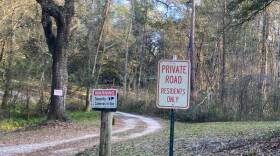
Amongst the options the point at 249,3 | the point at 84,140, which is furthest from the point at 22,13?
the point at 249,3

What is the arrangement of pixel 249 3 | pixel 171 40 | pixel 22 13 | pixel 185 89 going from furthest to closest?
pixel 171 40
pixel 22 13
pixel 249 3
pixel 185 89

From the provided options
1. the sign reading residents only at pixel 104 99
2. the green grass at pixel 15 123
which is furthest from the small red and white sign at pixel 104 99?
the green grass at pixel 15 123

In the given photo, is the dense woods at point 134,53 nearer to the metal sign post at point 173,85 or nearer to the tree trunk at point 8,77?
the tree trunk at point 8,77

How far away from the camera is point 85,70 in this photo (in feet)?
164

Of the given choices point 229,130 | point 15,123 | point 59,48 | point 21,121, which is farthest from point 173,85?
point 21,121

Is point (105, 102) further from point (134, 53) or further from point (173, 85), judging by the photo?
point (134, 53)

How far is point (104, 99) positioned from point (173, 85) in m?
1.63

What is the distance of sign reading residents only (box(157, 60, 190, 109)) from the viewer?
7066 mm

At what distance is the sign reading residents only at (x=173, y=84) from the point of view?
7066 mm

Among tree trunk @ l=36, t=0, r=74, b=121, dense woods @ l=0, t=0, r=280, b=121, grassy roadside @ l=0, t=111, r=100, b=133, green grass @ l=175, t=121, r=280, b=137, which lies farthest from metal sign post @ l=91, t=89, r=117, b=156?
grassy roadside @ l=0, t=111, r=100, b=133

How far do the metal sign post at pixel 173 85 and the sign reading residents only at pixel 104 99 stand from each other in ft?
4.37

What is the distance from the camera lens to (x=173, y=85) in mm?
7117

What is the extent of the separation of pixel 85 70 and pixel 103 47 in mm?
4354

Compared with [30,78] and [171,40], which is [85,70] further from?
[171,40]
